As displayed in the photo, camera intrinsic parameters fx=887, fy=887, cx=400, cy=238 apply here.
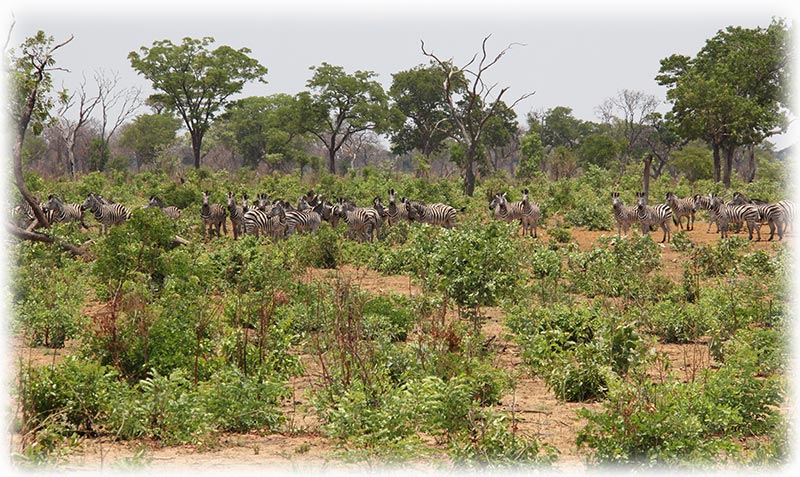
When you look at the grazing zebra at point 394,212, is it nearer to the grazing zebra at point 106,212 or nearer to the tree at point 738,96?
the grazing zebra at point 106,212

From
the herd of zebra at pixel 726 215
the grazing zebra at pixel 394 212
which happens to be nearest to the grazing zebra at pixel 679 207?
the herd of zebra at pixel 726 215

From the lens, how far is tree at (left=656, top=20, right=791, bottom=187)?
3928cm

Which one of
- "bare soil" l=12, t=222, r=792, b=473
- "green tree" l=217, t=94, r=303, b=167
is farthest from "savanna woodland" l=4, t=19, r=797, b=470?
"green tree" l=217, t=94, r=303, b=167

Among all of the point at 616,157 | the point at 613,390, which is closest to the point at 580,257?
the point at 613,390

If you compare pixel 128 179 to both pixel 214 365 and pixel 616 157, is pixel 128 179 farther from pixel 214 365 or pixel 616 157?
pixel 214 365

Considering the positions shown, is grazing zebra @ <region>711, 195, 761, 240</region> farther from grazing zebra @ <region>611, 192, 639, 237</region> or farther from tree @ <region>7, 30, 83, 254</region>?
tree @ <region>7, 30, 83, 254</region>

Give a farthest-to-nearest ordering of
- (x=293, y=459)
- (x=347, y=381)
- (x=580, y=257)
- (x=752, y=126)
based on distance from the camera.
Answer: (x=752, y=126) → (x=580, y=257) → (x=347, y=381) → (x=293, y=459)

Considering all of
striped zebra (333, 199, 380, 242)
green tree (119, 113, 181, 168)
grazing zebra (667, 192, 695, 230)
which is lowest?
striped zebra (333, 199, 380, 242)

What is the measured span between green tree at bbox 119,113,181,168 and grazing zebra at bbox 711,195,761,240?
48299 mm

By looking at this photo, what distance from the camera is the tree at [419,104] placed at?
206 ft

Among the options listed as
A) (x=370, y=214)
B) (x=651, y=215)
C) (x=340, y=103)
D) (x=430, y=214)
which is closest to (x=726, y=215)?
(x=651, y=215)

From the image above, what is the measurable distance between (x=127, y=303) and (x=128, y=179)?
34133mm

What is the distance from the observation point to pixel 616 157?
177 feet

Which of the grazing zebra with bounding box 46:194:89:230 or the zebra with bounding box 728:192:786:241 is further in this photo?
the grazing zebra with bounding box 46:194:89:230
